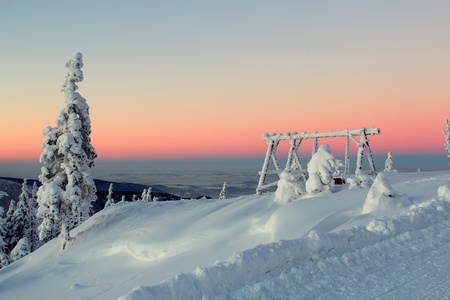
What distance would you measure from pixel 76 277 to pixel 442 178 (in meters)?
18.1

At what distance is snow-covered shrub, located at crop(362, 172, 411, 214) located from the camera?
10401 millimetres

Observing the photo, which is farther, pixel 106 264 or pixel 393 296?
pixel 106 264

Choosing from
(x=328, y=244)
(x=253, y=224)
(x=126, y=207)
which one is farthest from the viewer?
(x=126, y=207)

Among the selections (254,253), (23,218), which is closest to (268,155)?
(254,253)

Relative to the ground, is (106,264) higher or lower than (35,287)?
higher

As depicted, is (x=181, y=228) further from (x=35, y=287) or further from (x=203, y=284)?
(x=203, y=284)

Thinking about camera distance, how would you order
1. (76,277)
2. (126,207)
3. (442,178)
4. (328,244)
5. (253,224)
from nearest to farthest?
1. (328,244)
2. (253,224)
3. (76,277)
4. (442,178)
5. (126,207)

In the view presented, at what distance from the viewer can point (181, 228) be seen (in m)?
14.2

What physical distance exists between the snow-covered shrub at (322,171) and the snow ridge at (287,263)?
17.8ft

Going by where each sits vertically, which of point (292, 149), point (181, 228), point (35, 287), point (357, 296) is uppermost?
point (292, 149)

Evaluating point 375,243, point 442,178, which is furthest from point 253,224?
point 442,178

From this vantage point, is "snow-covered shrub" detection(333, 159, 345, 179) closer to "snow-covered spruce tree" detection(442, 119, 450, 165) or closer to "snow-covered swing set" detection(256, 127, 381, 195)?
"snow-covered swing set" detection(256, 127, 381, 195)

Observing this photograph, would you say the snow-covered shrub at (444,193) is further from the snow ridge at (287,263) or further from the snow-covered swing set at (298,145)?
the snow-covered swing set at (298,145)

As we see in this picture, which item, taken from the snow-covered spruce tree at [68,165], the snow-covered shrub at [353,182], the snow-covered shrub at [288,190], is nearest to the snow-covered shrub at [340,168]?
the snow-covered shrub at [353,182]
